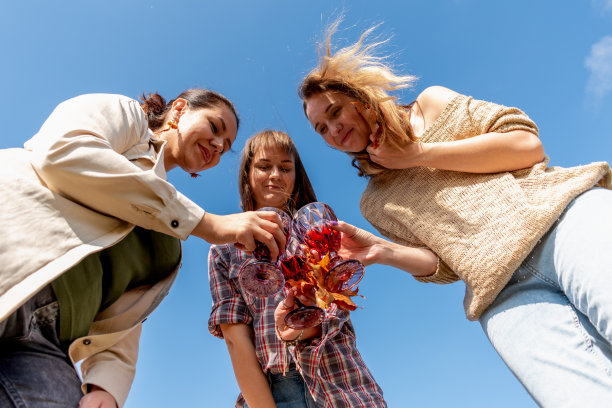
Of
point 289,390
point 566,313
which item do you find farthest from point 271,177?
point 566,313

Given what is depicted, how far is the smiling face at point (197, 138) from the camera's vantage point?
2855mm

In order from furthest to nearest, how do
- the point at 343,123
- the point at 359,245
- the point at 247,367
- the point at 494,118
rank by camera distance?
the point at 343,123
the point at 247,367
the point at 494,118
the point at 359,245

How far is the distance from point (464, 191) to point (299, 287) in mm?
1200

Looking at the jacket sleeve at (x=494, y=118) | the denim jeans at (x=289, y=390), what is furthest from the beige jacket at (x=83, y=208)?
the jacket sleeve at (x=494, y=118)

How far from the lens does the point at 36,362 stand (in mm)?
1447

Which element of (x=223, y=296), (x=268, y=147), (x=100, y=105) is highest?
(x=268, y=147)

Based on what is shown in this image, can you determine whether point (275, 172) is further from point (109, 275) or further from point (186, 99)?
point (109, 275)

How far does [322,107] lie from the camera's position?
295cm

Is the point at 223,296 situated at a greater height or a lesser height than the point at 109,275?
greater

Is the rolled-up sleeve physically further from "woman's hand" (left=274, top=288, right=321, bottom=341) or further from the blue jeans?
the blue jeans

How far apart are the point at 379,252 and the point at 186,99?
1870 mm

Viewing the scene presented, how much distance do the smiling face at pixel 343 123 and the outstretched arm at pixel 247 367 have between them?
1.49 meters

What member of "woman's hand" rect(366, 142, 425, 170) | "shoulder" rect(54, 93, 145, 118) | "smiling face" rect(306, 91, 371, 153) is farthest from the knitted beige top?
"shoulder" rect(54, 93, 145, 118)

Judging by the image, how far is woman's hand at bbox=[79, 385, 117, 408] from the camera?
5.19 feet
